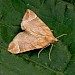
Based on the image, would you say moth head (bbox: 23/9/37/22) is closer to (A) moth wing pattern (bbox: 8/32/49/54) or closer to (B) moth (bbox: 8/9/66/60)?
(B) moth (bbox: 8/9/66/60)

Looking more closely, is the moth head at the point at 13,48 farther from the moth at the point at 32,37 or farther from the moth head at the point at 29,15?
the moth head at the point at 29,15

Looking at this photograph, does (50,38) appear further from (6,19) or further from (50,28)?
(6,19)

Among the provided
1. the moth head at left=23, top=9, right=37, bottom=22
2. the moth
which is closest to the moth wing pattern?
the moth

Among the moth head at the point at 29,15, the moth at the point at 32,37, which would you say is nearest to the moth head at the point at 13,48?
the moth at the point at 32,37

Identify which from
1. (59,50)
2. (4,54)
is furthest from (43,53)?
(4,54)

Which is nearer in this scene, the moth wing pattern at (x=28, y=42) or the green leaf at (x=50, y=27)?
the green leaf at (x=50, y=27)

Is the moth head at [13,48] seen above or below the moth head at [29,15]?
below
